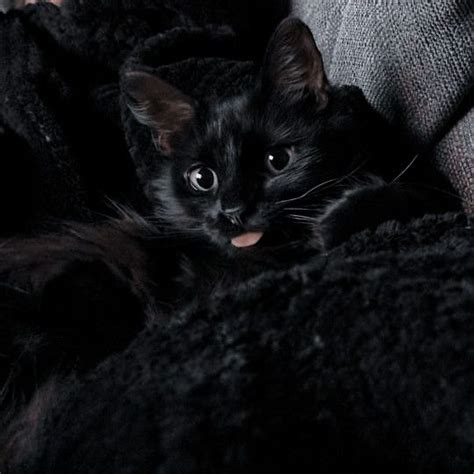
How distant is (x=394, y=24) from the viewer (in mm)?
870

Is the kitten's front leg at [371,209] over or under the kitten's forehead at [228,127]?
under

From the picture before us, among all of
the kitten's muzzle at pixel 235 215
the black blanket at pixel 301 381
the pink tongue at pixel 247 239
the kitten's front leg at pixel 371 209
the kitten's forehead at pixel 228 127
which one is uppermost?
the black blanket at pixel 301 381

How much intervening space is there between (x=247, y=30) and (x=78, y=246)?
654 millimetres

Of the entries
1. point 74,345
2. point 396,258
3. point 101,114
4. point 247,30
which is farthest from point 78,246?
point 247,30

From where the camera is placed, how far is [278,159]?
97cm

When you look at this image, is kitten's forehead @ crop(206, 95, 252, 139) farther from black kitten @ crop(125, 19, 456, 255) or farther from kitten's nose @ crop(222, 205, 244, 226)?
kitten's nose @ crop(222, 205, 244, 226)

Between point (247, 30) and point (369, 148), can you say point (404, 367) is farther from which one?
point (247, 30)

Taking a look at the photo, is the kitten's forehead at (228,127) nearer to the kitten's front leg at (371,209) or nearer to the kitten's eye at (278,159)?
the kitten's eye at (278,159)

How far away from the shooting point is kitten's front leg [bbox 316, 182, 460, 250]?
2.51 feet

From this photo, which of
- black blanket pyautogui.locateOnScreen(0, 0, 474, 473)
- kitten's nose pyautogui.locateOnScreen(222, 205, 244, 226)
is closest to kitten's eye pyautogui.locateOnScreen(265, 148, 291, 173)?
kitten's nose pyautogui.locateOnScreen(222, 205, 244, 226)

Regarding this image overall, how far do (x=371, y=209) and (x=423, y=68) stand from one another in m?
0.23

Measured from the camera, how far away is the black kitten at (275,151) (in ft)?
3.00

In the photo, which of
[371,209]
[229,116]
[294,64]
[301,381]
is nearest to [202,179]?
[229,116]

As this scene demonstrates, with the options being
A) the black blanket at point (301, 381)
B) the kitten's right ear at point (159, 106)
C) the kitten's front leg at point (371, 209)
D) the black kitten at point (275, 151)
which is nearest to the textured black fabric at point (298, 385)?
the black blanket at point (301, 381)
